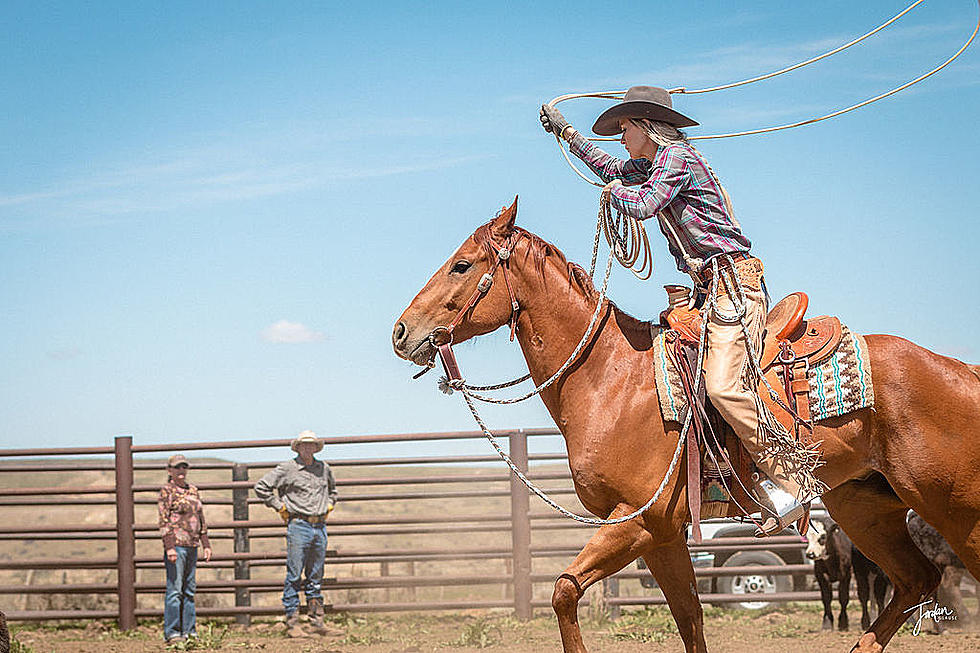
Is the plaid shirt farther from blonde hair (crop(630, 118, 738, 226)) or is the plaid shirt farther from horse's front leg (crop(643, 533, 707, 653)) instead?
horse's front leg (crop(643, 533, 707, 653))

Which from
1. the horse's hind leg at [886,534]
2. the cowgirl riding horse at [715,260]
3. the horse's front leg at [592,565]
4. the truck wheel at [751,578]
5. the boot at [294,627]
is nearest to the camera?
the horse's front leg at [592,565]

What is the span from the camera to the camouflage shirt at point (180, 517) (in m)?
10.7

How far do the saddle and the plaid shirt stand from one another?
0.37 m

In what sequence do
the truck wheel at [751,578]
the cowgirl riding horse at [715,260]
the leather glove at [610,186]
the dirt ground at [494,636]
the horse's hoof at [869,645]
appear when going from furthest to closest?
the truck wheel at [751,578], the dirt ground at [494,636], the horse's hoof at [869,645], the leather glove at [610,186], the cowgirl riding horse at [715,260]

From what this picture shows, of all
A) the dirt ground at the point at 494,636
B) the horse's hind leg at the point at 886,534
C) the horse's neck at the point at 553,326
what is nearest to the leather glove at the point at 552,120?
the horse's neck at the point at 553,326

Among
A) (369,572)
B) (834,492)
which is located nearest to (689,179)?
(834,492)

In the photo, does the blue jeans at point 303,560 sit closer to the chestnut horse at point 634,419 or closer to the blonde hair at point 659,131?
the chestnut horse at point 634,419

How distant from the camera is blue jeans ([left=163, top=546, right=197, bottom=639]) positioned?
35.0 feet

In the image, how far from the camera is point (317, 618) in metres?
11.0

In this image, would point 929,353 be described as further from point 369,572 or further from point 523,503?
point 369,572

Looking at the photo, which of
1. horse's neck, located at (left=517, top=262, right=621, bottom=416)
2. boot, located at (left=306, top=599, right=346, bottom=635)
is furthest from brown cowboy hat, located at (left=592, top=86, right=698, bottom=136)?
boot, located at (left=306, top=599, right=346, bottom=635)

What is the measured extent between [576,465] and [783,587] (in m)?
9.33

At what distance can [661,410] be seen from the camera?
506 centimetres

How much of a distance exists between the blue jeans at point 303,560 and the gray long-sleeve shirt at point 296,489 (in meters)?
0.20
